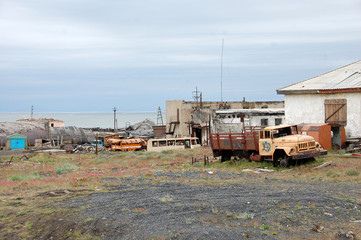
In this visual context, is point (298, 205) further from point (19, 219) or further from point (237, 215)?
point (19, 219)

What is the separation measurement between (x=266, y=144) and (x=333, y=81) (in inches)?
591

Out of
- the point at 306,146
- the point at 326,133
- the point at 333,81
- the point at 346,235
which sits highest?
the point at 333,81

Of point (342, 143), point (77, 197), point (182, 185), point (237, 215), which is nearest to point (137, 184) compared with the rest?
point (182, 185)

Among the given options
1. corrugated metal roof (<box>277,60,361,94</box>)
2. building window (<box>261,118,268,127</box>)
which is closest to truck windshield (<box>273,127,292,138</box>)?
corrugated metal roof (<box>277,60,361,94</box>)

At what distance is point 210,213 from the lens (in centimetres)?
1109

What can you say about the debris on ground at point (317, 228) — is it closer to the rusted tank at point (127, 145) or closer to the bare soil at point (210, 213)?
the bare soil at point (210, 213)

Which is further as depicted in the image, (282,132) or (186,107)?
(186,107)

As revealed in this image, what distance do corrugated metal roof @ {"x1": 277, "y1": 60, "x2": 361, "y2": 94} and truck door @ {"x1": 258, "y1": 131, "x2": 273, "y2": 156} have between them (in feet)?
38.6

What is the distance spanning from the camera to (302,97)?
Result: 34562 mm

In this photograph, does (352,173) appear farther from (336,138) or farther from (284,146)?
(336,138)

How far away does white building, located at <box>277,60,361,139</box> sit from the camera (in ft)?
102

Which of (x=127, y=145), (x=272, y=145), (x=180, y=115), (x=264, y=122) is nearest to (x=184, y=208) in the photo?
(x=272, y=145)

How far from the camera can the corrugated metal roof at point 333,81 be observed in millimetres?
32406

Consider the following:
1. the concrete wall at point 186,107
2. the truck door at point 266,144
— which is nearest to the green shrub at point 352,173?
the truck door at point 266,144
